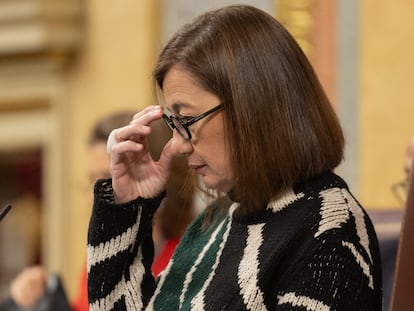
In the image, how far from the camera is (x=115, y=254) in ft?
6.51

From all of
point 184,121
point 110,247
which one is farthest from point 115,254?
point 184,121

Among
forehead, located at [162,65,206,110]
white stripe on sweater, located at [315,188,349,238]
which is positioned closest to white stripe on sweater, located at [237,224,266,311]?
white stripe on sweater, located at [315,188,349,238]

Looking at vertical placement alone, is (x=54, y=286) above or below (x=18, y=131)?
above

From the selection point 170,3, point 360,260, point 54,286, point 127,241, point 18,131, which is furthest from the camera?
point 18,131

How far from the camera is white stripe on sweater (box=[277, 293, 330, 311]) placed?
5.49ft

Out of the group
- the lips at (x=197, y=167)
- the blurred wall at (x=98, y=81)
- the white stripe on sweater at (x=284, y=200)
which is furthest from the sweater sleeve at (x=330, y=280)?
the blurred wall at (x=98, y=81)

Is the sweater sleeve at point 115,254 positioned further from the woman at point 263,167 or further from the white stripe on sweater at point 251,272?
the white stripe on sweater at point 251,272

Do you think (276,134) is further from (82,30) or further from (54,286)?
(82,30)

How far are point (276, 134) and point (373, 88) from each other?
2148 millimetres

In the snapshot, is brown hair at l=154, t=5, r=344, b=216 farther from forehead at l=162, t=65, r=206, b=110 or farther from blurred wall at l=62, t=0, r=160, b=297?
blurred wall at l=62, t=0, r=160, b=297

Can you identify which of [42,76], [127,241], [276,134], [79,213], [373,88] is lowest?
[79,213]

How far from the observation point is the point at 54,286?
9.02ft

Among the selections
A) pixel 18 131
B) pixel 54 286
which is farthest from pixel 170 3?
pixel 54 286

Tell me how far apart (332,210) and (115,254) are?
0.40m
